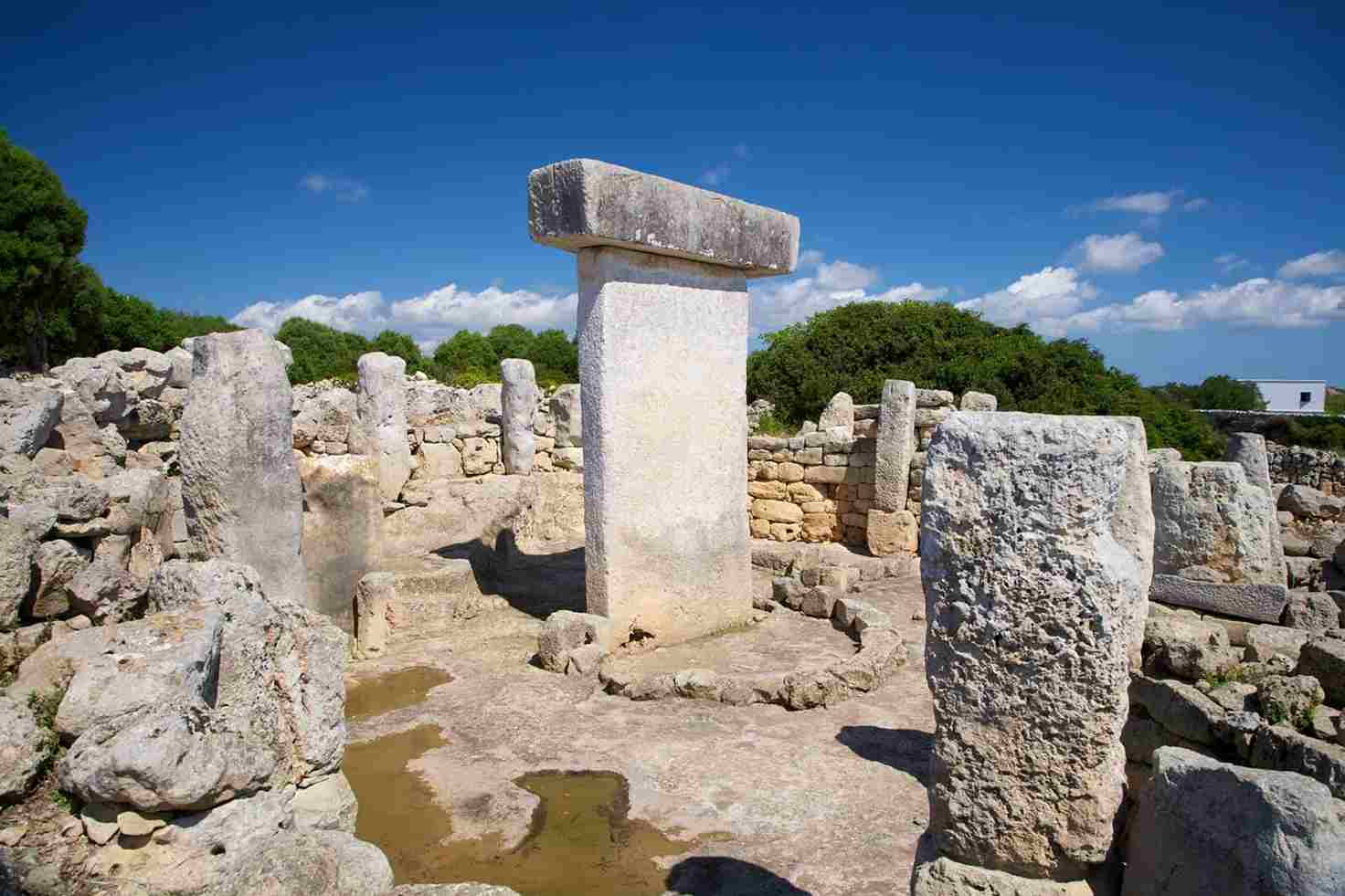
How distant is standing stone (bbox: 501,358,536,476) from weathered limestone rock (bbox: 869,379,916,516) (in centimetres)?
488

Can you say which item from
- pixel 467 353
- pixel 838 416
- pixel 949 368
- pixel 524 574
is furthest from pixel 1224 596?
pixel 467 353

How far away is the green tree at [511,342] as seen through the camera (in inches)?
1487

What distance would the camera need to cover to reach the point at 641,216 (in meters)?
5.86

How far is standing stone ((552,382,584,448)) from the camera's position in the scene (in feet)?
40.6

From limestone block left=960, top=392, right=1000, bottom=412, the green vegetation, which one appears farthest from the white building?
limestone block left=960, top=392, right=1000, bottom=412

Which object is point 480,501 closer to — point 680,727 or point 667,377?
point 667,377

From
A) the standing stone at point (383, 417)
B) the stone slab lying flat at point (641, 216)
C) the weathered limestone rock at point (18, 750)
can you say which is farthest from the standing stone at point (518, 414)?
the weathered limestone rock at point (18, 750)

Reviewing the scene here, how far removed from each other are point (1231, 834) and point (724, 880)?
1887 mm

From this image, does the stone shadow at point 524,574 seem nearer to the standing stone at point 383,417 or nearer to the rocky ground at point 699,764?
the rocky ground at point 699,764

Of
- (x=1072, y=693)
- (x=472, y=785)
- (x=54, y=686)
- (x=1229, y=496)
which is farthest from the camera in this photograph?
(x=1229, y=496)

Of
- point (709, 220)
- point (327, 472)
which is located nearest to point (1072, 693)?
point (709, 220)

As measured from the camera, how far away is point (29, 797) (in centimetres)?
253

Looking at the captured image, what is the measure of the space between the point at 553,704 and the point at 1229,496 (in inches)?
158

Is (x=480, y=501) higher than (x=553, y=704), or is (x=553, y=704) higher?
(x=480, y=501)
